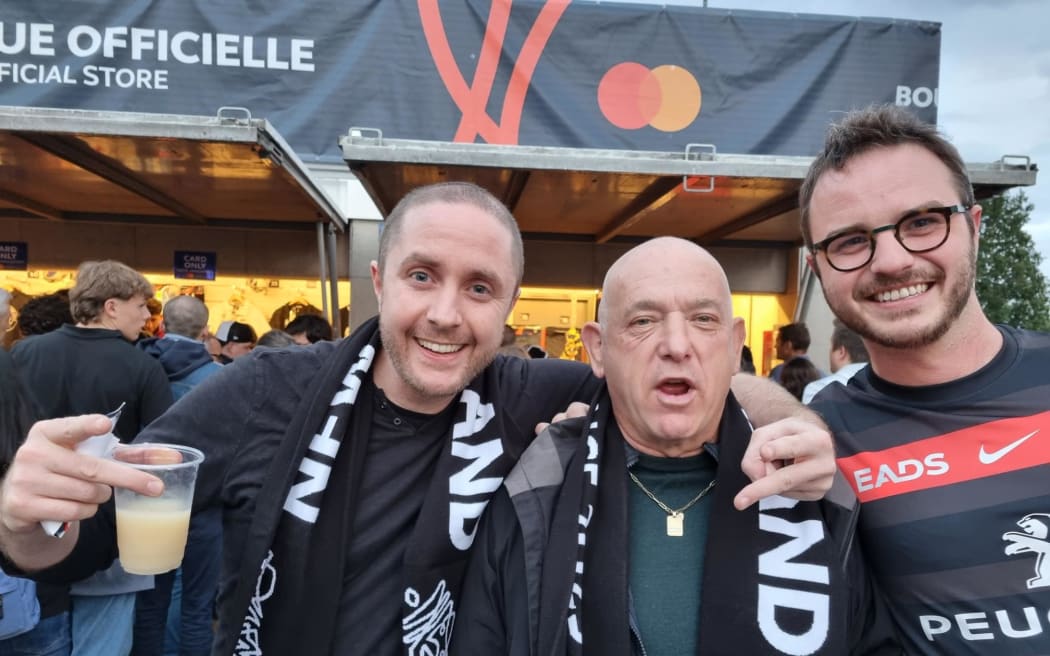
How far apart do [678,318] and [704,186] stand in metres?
3.68

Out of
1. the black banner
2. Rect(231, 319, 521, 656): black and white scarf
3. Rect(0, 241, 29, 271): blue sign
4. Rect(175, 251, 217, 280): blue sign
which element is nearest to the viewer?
Rect(231, 319, 521, 656): black and white scarf

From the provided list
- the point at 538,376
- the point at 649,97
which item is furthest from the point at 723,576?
the point at 649,97

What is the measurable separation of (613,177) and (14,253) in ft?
27.7

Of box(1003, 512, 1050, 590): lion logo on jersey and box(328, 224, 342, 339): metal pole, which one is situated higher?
box(328, 224, 342, 339): metal pole

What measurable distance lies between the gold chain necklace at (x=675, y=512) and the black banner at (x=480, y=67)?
711cm

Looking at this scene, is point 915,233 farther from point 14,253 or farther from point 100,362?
point 14,253

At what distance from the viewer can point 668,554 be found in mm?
1677

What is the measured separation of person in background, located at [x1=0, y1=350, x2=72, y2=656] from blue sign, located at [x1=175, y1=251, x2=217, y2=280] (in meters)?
6.69

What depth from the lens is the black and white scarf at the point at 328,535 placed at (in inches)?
64.9

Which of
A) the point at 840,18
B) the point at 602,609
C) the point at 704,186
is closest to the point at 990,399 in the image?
the point at 602,609

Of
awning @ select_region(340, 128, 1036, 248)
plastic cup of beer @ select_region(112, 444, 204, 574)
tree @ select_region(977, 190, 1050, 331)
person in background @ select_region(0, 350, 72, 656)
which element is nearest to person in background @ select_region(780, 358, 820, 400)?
awning @ select_region(340, 128, 1036, 248)

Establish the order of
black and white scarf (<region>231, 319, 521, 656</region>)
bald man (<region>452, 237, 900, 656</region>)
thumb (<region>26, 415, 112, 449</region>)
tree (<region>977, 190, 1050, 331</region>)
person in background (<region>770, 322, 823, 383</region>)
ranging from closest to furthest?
thumb (<region>26, 415, 112, 449</region>) < bald man (<region>452, 237, 900, 656</region>) < black and white scarf (<region>231, 319, 521, 656</region>) < person in background (<region>770, 322, 823, 383</region>) < tree (<region>977, 190, 1050, 331</region>)

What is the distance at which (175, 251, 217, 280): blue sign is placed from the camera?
8.85 meters

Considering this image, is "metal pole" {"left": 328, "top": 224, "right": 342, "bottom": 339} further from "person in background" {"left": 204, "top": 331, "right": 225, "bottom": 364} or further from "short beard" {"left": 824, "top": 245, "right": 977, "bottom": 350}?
"short beard" {"left": 824, "top": 245, "right": 977, "bottom": 350}
